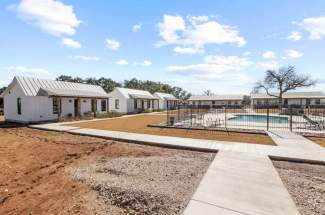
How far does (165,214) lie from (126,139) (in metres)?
7.05

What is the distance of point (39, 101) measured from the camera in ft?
63.3

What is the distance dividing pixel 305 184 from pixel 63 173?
250 inches

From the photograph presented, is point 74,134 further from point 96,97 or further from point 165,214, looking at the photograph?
point 96,97

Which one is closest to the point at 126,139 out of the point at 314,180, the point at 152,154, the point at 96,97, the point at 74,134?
the point at 152,154

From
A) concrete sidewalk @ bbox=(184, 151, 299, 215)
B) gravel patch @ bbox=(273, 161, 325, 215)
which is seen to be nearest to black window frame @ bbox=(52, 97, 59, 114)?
concrete sidewalk @ bbox=(184, 151, 299, 215)

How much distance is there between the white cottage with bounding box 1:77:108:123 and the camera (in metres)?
19.0

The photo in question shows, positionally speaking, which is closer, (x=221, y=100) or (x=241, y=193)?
(x=241, y=193)

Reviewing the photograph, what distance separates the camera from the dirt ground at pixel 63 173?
4.24 metres

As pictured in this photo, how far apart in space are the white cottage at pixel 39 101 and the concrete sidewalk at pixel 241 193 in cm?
1786

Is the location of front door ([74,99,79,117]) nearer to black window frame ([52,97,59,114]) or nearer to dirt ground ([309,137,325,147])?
black window frame ([52,97,59,114])

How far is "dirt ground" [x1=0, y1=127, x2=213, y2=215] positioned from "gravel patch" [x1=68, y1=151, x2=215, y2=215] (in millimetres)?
32

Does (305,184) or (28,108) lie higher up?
(28,108)

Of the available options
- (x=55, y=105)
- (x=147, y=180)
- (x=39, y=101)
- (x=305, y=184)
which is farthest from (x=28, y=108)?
(x=305, y=184)

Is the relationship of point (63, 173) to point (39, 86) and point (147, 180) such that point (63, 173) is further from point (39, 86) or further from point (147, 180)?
point (39, 86)
